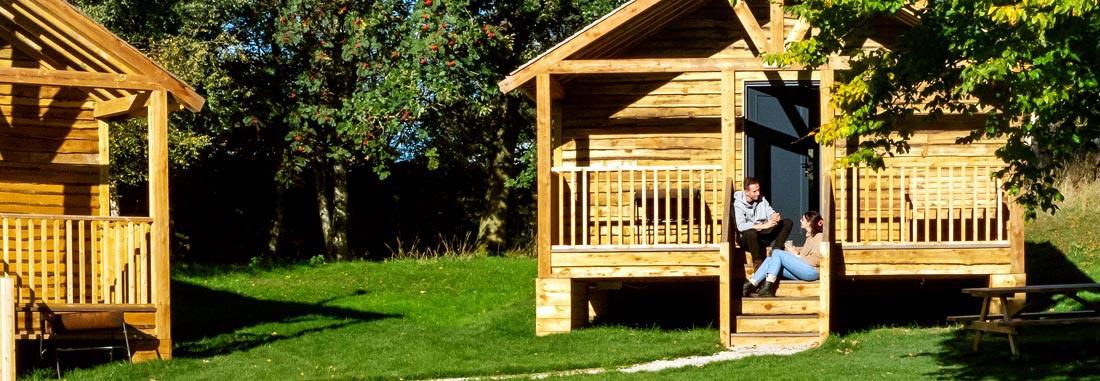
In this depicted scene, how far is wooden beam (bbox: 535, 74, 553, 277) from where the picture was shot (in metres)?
17.4

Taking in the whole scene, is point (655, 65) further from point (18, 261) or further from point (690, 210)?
point (18, 261)

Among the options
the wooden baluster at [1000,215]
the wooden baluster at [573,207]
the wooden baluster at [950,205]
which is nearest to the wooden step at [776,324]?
the wooden baluster at [950,205]

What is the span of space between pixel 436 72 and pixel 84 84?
975cm

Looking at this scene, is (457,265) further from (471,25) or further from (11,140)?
(11,140)

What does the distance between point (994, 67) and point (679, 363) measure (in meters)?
5.49

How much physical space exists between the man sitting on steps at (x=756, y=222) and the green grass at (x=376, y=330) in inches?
43.0

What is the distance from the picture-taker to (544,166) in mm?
17562

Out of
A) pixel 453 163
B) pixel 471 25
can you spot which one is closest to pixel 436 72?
pixel 471 25

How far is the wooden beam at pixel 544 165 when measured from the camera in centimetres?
1744

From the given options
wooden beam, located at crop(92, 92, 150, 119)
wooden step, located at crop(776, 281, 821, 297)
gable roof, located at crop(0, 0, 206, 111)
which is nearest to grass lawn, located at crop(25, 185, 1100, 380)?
wooden step, located at crop(776, 281, 821, 297)

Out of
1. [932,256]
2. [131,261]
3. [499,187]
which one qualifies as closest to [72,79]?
[131,261]

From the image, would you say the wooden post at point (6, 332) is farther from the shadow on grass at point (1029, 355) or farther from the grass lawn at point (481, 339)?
the shadow on grass at point (1029, 355)

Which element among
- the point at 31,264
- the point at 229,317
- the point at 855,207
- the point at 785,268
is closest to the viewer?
the point at 31,264

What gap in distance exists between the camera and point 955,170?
18.7m
